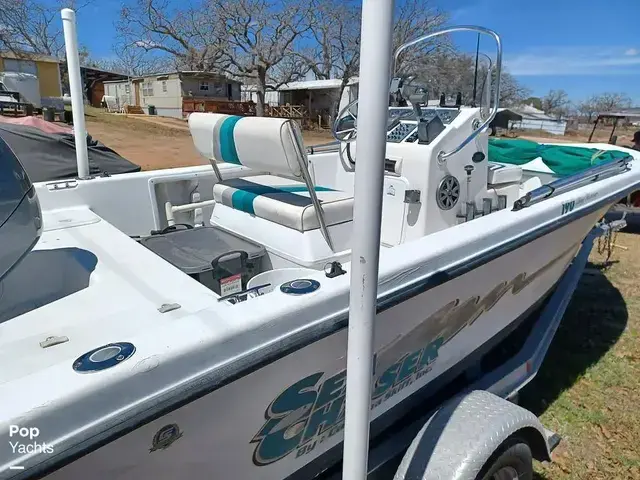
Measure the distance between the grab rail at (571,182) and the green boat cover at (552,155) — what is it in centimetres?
31

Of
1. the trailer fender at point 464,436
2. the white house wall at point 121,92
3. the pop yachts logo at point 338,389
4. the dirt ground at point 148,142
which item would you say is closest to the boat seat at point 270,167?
the pop yachts logo at point 338,389

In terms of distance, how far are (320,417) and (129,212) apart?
1.84 m

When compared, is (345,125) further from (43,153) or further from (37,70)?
(37,70)

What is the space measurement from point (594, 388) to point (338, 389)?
2.05 m

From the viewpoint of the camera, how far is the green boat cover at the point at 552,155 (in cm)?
370

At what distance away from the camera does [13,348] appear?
1.25 metres

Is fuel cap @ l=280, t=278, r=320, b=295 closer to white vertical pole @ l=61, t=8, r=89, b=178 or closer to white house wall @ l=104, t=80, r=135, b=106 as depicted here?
white vertical pole @ l=61, t=8, r=89, b=178

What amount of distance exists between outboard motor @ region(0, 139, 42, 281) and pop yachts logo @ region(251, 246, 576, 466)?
0.81 meters

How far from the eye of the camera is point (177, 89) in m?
29.4

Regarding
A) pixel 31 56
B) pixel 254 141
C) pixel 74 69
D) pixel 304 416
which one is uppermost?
pixel 31 56

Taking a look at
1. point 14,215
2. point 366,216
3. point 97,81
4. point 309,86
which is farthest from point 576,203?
point 97,81

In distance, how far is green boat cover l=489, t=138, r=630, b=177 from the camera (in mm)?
3697

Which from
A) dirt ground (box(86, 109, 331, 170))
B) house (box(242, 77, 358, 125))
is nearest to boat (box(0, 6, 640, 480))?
dirt ground (box(86, 109, 331, 170))

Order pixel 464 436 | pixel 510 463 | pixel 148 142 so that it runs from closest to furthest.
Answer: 1. pixel 464 436
2. pixel 510 463
3. pixel 148 142
